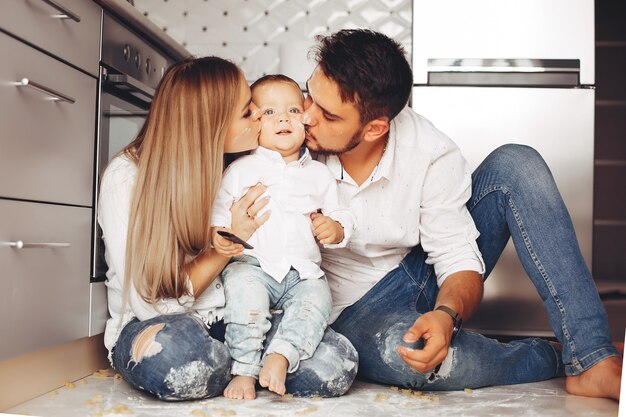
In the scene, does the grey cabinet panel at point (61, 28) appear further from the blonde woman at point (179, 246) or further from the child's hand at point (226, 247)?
the child's hand at point (226, 247)

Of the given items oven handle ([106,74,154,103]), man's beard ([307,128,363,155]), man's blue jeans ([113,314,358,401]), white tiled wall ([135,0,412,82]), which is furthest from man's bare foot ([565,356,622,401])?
white tiled wall ([135,0,412,82])

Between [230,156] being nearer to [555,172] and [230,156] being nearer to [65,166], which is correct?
[65,166]

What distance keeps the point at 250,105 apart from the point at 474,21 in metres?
1.09

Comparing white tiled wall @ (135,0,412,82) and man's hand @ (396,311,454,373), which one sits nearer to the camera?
man's hand @ (396,311,454,373)

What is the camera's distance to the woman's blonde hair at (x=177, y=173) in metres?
1.50

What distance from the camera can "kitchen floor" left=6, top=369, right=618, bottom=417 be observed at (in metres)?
1.40

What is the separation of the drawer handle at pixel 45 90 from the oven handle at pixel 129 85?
211 mm

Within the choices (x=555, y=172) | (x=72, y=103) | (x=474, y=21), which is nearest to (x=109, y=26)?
(x=72, y=103)

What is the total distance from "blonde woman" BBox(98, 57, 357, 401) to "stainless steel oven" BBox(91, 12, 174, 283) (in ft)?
0.45

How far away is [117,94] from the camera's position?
184 cm

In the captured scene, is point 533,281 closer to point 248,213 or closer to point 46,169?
point 248,213

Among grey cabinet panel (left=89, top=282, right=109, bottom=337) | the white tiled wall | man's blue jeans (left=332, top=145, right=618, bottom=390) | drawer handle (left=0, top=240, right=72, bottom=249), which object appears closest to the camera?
drawer handle (left=0, top=240, right=72, bottom=249)

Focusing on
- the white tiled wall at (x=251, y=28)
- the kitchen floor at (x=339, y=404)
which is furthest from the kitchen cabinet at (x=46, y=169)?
the white tiled wall at (x=251, y=28)

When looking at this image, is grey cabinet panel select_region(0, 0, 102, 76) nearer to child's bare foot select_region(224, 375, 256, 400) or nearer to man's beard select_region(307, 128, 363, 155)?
man's beard select_region(307, 128, 363, 155)
